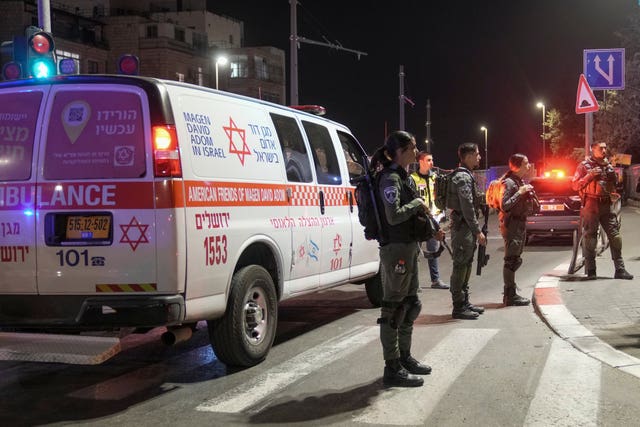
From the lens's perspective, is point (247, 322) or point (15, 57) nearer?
point (247, 322)

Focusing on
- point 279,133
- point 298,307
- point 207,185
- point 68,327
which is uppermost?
point 279,133

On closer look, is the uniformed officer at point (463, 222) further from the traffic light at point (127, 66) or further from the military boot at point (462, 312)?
the traffic light at point (127, 66)

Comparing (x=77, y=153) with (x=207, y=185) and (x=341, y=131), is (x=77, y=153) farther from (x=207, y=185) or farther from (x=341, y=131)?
(x=341, y=131)

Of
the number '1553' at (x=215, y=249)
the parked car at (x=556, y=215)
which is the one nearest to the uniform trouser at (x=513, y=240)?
the number '1553' at (x=215, y=249)

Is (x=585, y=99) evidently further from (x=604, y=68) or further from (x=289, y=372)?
(x=289, y=372)

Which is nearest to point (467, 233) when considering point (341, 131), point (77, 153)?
point (341, 131)

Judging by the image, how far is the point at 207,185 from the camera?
16.9 feet

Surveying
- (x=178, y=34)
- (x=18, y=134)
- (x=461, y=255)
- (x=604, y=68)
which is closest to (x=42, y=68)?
(x=18, y=134)

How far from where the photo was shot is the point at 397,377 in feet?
17.1

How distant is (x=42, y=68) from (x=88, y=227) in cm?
533

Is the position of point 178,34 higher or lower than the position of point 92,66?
higher

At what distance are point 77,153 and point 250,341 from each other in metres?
2.04

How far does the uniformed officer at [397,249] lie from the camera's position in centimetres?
516

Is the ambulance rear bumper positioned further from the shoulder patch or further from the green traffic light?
the green traffic light
